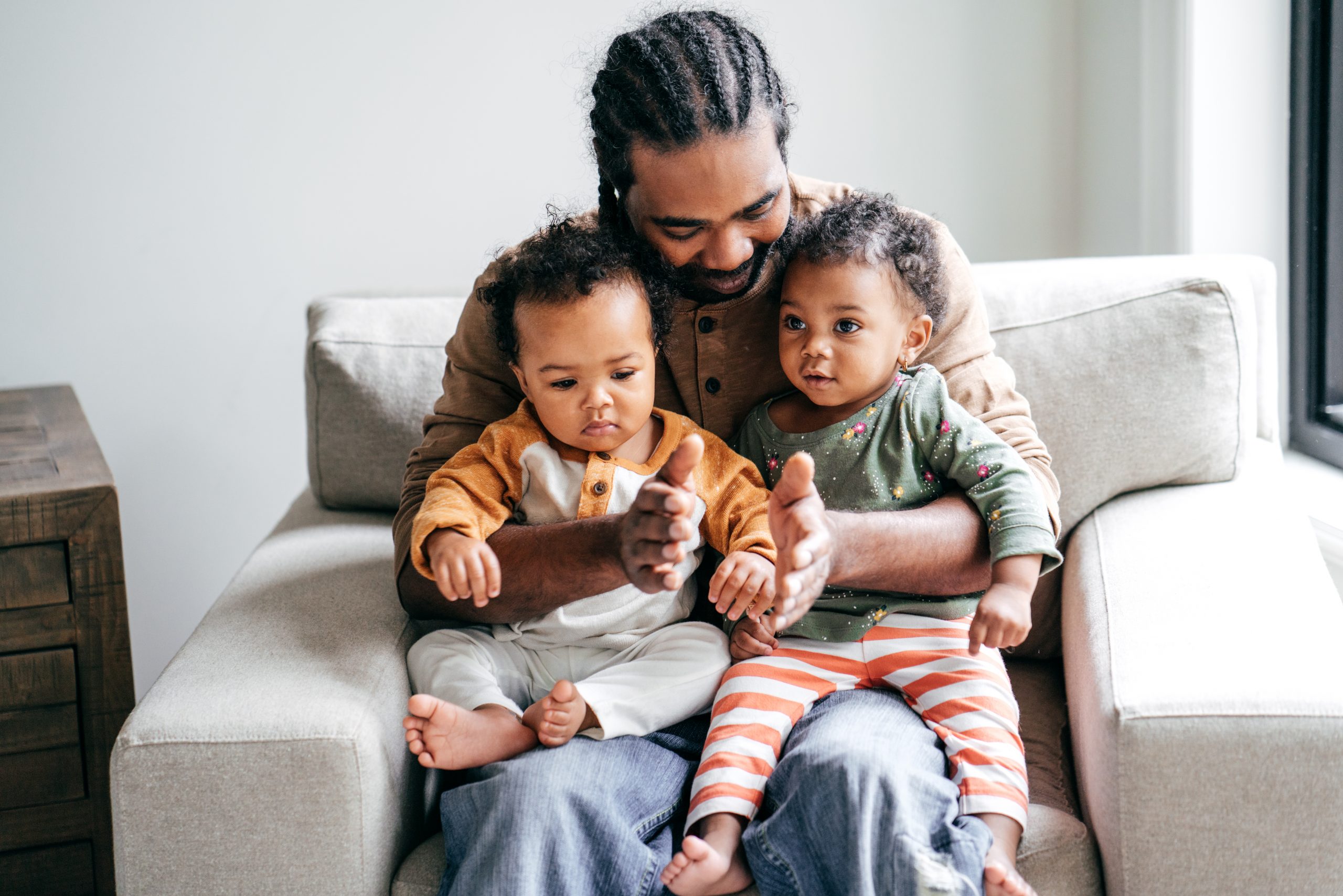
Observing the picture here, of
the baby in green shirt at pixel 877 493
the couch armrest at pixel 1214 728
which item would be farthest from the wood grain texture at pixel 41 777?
the couch armrest at pixel 1214 728

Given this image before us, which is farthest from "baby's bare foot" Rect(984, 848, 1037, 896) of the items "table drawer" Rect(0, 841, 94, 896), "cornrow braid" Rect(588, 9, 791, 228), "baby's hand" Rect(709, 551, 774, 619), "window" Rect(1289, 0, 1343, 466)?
"window" Rect(1289, 0, 1343, 466)

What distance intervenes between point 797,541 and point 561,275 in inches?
17.0

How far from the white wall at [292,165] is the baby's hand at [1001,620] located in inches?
47.9

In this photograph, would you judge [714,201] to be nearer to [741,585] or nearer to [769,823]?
Answer: [741,585]

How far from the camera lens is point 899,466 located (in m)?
1.32

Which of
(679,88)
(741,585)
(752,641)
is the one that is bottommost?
(752,641)

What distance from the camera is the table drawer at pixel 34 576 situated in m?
1.46

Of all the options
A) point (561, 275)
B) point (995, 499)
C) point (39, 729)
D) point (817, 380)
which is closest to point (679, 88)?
point (561, 275)

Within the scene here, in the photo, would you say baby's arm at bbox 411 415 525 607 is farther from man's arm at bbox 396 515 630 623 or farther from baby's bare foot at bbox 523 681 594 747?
baby's bare foot at bbox 523 681 594 747

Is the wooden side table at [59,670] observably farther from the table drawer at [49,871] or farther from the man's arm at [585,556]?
the man's arm at [585,556]

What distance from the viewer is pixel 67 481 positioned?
4.89 ft

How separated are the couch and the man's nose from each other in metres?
0.47

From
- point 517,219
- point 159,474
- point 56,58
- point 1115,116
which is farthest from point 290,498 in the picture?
point 1115,116

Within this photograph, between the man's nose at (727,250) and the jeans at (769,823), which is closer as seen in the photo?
the jeans at (769,823)
